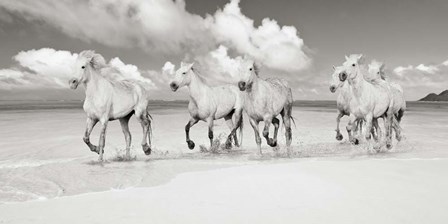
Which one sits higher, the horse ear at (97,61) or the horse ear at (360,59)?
the horse ear at (360,59)

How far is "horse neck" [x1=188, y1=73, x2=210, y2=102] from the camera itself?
34.4 ft

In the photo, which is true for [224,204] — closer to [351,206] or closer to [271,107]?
[351,206]

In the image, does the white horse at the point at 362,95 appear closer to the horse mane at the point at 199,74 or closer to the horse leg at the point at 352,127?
the horse leg at the point at 352,127

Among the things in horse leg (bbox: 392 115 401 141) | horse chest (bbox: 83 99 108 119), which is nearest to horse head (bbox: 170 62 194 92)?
horse chest (bbox: 83 99 108 119)

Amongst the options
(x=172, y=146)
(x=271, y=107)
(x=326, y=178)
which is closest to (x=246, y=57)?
(x=271, y=107)

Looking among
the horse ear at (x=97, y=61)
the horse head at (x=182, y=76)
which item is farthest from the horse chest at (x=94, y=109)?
the horse head at (x=182, y=76)

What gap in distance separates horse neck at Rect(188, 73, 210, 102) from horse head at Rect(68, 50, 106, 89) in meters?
2.73

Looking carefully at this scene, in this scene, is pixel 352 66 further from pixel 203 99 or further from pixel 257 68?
pixel 203 99

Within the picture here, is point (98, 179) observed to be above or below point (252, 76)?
below

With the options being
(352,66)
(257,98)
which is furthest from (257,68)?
(352,66)

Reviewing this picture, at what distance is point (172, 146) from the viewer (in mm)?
12141

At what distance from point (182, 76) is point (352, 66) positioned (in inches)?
185

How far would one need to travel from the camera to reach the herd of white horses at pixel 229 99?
816 cm

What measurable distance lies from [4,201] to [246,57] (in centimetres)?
657
